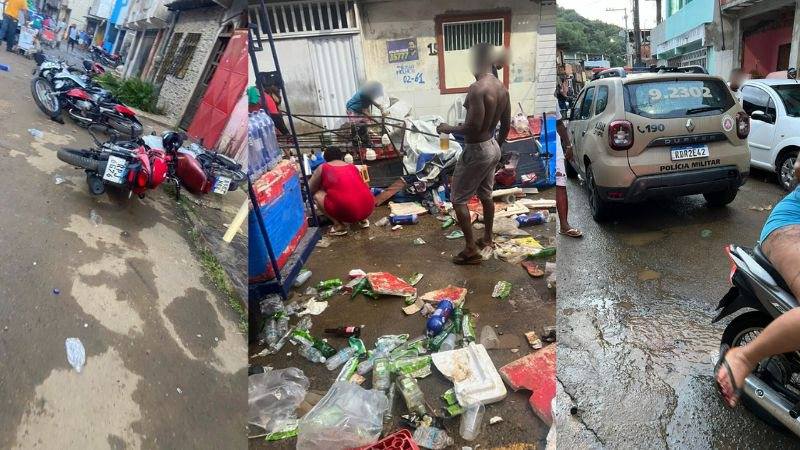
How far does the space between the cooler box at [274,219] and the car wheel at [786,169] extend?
436cm

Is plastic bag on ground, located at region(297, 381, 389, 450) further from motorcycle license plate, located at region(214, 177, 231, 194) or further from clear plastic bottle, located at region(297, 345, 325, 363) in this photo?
motorcycle license plate, located at region(214, 177, 231, 194)

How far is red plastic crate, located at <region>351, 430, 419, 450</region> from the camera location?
3.84 ft

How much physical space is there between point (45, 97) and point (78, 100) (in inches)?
11.3

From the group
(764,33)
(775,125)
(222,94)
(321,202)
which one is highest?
(764,33)

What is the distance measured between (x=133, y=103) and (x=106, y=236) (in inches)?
44.8

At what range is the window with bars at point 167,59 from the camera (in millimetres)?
3180

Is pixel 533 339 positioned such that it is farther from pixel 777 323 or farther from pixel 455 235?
pixel 455 235

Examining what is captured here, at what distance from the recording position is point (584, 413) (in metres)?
1.78

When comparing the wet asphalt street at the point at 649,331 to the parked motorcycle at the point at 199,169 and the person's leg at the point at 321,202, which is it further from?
the parked motorcycle at the point at 199,169

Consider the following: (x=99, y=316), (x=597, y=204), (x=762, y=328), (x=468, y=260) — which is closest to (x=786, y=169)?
Result: (x=597, y=204)

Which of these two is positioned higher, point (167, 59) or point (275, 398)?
point (167, 59)

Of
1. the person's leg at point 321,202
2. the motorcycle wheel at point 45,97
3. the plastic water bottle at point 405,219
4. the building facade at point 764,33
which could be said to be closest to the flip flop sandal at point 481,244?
the plastic water bottle at point 405,219

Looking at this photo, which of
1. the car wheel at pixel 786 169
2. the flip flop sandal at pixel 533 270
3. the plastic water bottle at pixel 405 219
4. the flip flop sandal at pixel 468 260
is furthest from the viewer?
the car wheel at pixel 786 169

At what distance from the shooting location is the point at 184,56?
10.5ft
